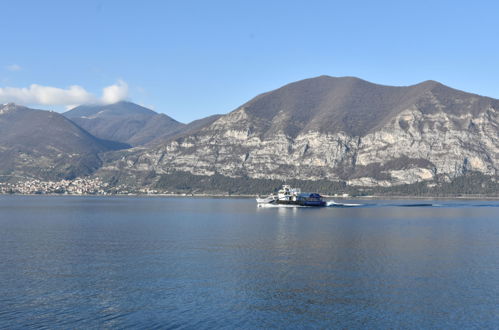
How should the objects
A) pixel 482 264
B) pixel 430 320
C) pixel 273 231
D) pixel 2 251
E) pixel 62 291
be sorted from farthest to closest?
pixel 273 231 → pixel 2 251 → pixel 482 264 → pixel 62 291 → pixel 430 320

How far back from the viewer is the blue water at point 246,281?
5844cm

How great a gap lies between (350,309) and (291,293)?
9.90m

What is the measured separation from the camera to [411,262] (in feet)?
307

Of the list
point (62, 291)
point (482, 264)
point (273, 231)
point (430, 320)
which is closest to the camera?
point (430, 320)

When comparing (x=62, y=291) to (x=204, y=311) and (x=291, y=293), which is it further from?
(x=291, y=293)

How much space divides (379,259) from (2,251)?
73.9 meters

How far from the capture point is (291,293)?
69938 millimetres

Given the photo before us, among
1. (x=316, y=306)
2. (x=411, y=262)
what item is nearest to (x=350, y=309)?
(x=316, y=306)

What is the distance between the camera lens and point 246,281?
77.0 m

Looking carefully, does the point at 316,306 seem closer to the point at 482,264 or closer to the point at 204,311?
the point at 204,311

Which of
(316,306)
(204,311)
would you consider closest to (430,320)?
(316,306)

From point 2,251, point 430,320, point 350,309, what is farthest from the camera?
point 2,251

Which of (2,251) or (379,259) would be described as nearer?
(379,259)

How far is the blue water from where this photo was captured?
192 feet
